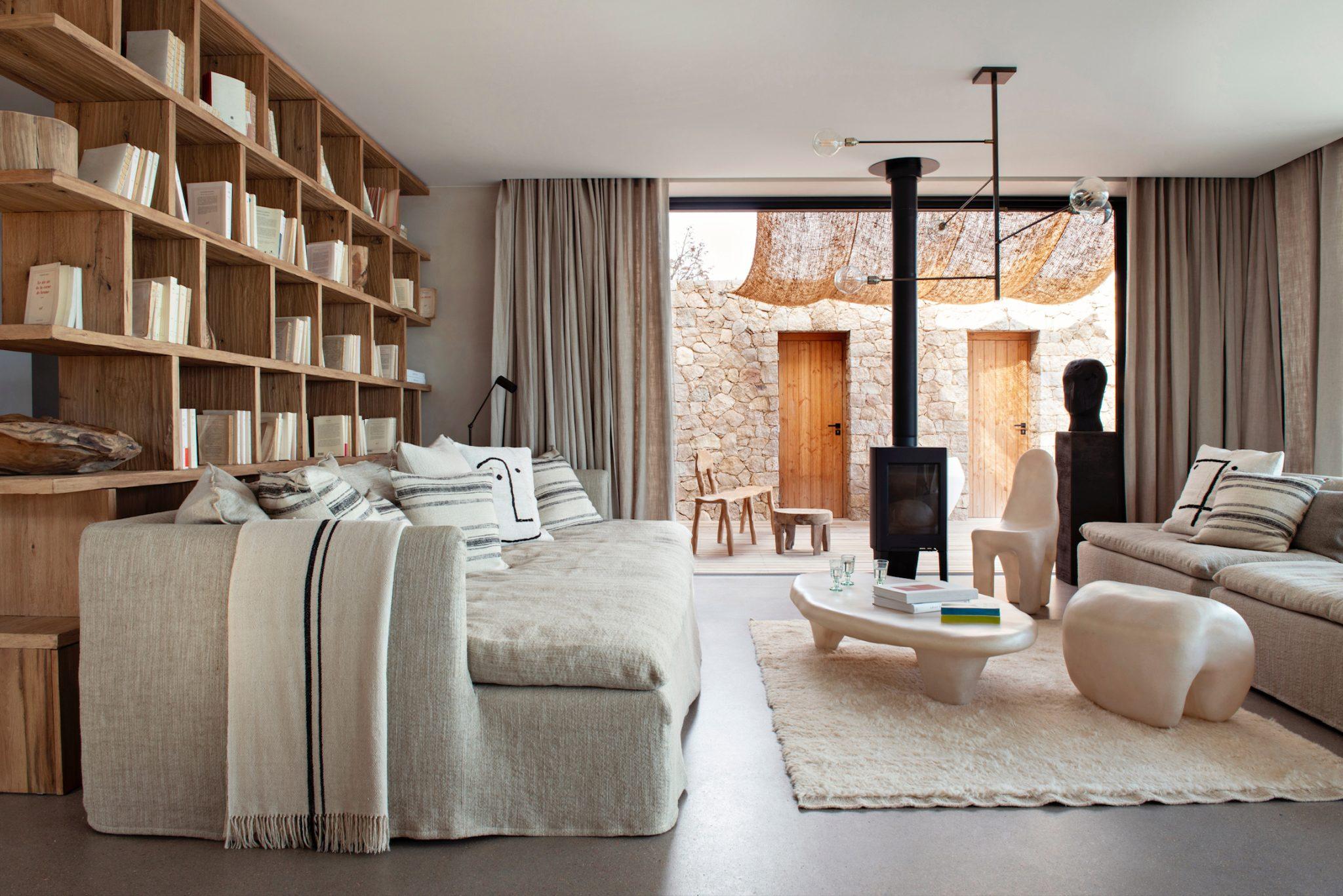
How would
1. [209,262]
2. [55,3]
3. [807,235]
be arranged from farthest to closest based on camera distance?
1. [807,235]
2. [209,262]
3. [55,3]

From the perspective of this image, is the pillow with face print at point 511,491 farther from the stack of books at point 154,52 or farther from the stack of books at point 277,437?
the stack of books at point 154,52

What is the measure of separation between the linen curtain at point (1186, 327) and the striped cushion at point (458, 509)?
153 inches

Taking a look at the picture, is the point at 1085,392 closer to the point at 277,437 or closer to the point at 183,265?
the point at 277,437

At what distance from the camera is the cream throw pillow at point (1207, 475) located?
3594mm

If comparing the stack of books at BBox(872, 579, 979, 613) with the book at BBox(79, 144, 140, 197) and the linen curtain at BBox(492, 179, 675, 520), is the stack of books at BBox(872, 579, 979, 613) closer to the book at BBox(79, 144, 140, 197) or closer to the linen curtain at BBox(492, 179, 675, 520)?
the linen curtain at BBox(492, 179, 675, 520)

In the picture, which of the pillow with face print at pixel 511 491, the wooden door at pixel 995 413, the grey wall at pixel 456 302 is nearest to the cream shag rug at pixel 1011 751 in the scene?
the pillow with face print at pixel 511 491

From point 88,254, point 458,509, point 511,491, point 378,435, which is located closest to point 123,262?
point 88,254

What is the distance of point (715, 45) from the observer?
2.96 metres

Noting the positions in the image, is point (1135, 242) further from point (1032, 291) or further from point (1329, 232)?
point (1032, 291)

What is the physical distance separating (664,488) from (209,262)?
8.69 ft

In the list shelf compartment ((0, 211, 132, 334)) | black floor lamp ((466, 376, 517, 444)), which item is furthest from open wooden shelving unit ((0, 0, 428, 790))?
black floor lamp ((466, 376, 517, 444))

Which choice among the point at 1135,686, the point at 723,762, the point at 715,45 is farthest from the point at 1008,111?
the point at 723,762

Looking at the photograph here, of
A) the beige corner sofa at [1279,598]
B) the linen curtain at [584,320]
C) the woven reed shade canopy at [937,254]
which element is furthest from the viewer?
the woven reed shade canopy at [937,254]

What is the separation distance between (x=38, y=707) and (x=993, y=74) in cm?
379
